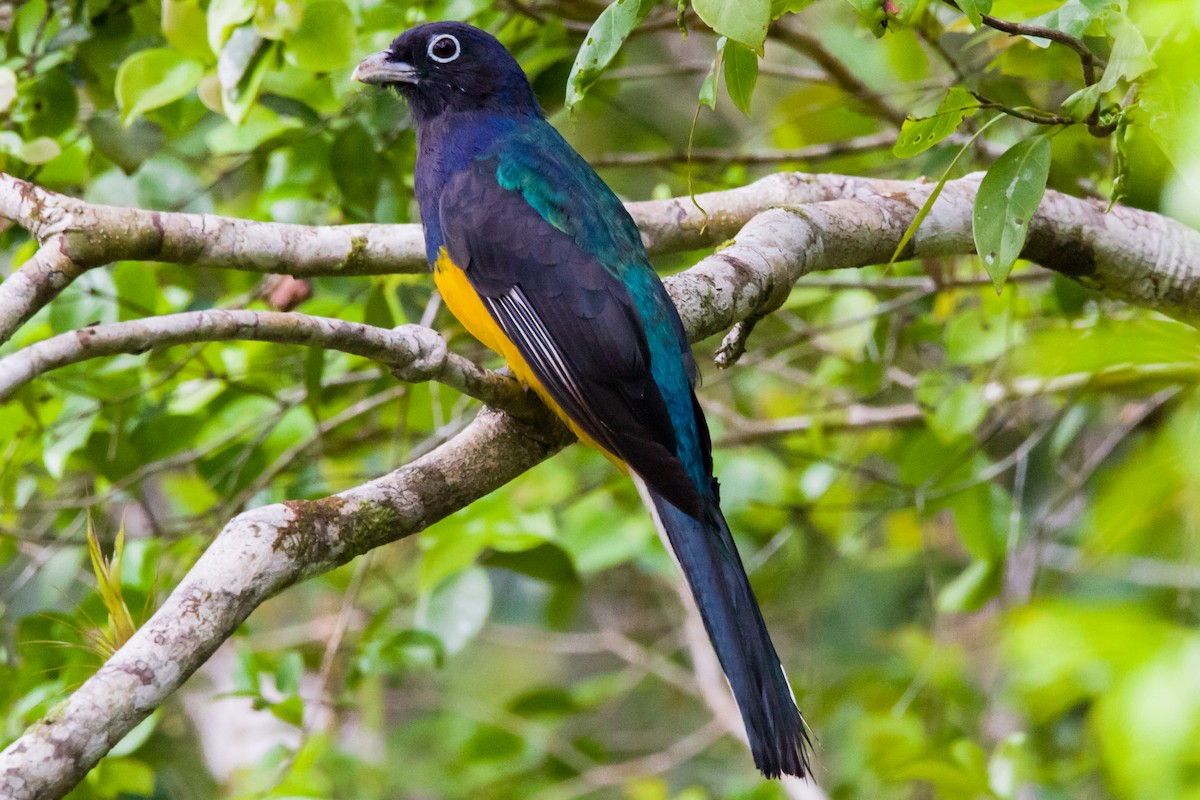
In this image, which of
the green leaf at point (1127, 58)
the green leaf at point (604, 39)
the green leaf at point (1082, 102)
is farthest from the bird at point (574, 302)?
the green leaf at point (1127, 58)

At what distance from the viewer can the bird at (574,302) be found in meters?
2.64

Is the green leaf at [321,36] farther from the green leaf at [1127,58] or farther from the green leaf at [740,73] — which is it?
the green leaf at [1127,58]

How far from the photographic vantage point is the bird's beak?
3674 mm

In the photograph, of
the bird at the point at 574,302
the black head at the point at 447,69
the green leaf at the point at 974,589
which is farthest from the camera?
the green leaf at the point at 974,589

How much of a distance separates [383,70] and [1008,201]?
7.19ft

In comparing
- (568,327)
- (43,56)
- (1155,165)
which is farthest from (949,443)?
(43,56)

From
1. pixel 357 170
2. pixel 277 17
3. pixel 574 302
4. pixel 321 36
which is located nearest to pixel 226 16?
pixel 277 17

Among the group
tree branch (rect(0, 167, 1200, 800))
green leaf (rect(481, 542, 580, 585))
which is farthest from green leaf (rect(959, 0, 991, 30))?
green leaf (rect(481, 542, 580, 585))

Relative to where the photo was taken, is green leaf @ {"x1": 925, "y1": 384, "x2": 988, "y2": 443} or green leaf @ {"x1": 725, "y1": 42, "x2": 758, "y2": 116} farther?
green leaf @ {"x1": 925, "y1": 384, "x2": 988, "y2": 443}

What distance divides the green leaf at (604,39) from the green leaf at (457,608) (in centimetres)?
200

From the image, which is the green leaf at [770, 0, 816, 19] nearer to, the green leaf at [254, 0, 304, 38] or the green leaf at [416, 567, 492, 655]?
the green leaf at [254, 0, 304, 38]

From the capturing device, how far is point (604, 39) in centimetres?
224

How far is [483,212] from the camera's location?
3322 mm

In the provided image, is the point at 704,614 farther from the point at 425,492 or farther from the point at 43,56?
the point at 43,56
